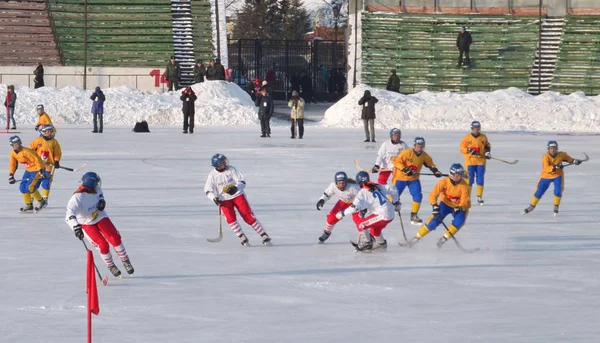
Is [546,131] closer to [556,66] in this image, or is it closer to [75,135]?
[556,66]

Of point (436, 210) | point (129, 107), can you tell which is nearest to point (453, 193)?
point (436, 210)

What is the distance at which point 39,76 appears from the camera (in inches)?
1515

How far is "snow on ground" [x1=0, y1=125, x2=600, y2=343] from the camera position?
29.8ft

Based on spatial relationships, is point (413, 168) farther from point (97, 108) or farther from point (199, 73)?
point (199, 73)

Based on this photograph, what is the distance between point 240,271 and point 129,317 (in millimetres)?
2427


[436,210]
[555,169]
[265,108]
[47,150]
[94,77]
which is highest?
[94,77]

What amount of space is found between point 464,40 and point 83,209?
30.9 meters

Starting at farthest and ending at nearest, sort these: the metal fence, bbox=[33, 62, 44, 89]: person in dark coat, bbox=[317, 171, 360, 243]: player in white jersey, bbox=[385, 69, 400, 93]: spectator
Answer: the metal fence → bbox=[385, 69, 400, 93]: spectator → bbox=[33, 62, 44, 89]: person in dark coat → bbox=[317, 171, 360, 243]: player in white jersey

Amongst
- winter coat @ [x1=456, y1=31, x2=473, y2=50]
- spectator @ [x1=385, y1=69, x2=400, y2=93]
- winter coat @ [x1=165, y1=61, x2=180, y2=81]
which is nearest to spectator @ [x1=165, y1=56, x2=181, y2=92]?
winter coat @ [x1=165, y1=61, x2=180, y2=81]

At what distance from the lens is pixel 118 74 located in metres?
40.1

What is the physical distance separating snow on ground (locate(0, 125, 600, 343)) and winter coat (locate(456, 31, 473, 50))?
1977cm

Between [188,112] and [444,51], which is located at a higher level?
[444,51]

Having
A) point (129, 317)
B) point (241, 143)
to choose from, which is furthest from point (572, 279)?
point (241, 143)

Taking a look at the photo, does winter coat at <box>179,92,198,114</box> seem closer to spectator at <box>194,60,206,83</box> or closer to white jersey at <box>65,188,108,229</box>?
spectator at <box>194,60,206,83</box>
